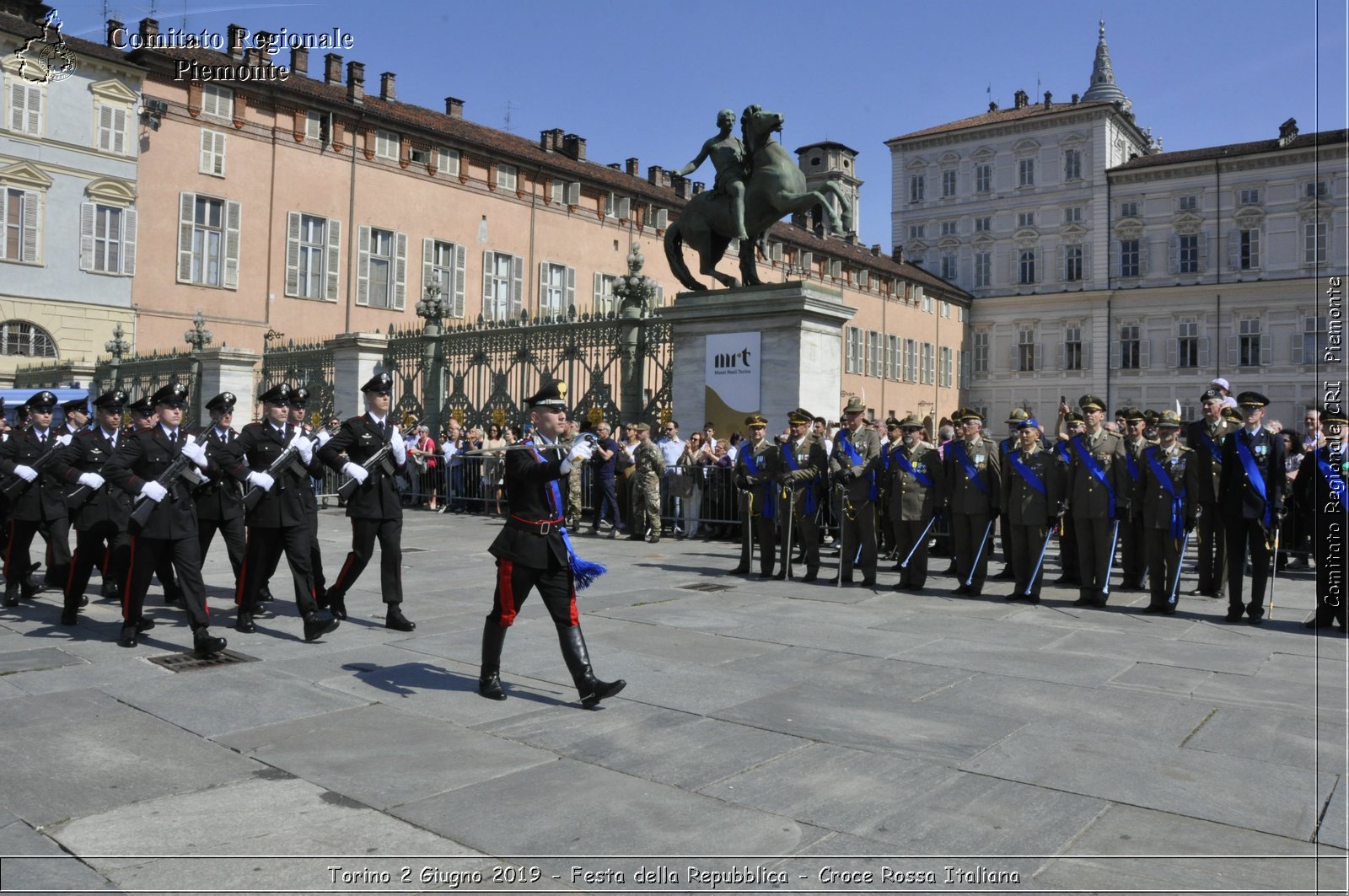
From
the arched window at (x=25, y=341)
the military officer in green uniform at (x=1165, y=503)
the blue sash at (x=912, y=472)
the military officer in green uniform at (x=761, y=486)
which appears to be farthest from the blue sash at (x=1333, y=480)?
the arched window at (x=25, y=341)

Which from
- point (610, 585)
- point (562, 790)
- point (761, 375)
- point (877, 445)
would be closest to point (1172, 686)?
point (562, 790)

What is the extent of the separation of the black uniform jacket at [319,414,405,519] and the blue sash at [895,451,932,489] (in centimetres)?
535

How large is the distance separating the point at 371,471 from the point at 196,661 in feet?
6.26

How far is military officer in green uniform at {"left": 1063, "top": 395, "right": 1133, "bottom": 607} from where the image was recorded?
32.9 feet

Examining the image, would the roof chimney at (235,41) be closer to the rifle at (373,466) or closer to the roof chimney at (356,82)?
the roof chimney at (356,82)

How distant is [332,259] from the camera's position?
33.5 metres

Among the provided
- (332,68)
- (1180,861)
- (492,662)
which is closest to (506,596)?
(492,662)

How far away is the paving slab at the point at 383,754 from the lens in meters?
4.65

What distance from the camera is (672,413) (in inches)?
639

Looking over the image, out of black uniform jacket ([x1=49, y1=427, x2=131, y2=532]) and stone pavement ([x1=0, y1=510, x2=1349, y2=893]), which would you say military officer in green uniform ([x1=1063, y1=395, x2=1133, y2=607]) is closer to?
stone pavement ([x1=0, y1=510, x2=1349, y2=893])

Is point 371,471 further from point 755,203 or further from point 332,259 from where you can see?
point 332,259

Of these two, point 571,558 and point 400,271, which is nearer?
point 571,558

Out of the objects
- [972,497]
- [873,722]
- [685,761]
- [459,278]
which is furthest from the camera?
[459,278]

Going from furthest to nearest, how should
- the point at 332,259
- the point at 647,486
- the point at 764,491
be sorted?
the point at 332,259 < the point at 647,486 < the point at 764,491
